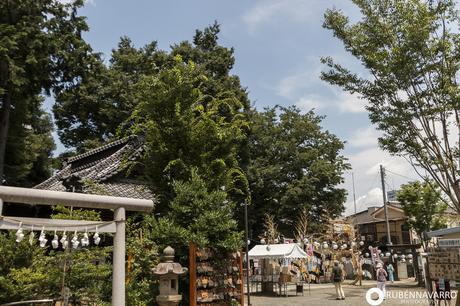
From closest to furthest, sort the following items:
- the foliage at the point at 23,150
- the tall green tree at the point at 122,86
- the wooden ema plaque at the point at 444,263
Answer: the wooden ema plaque at the point at 444,263
the foliage at the point at 23,150
the tall green tree at the point at 122,86

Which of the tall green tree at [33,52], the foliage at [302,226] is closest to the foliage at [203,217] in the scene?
the tall green tree at [33,52]

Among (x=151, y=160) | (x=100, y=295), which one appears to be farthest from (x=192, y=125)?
(x=100, y=295)

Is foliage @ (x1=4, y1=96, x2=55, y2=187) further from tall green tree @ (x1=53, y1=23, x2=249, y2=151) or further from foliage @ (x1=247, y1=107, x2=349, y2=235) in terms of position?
foliage @ (x1=247, y1=107, x2=349, y2=235)

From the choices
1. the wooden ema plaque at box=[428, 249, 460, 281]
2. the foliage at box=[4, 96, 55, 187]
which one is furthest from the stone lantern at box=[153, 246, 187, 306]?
the foliage at box=[4, 96, 55, 187]

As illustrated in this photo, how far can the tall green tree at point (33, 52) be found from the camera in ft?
60.0

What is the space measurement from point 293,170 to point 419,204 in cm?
1286

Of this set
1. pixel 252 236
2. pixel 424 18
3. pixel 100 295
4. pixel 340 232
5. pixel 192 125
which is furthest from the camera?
pixel 252 236

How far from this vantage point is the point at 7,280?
27.4 ft

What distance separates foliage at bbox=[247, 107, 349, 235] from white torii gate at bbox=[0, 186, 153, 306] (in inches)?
1036

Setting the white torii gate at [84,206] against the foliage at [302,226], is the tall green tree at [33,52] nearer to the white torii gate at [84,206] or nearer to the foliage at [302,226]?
the white torii gate at [84,206]

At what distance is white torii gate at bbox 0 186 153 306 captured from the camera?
611 centimetres

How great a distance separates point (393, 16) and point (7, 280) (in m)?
12.5

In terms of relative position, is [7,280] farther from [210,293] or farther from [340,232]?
[340,232]

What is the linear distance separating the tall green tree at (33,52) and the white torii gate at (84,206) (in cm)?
1366
